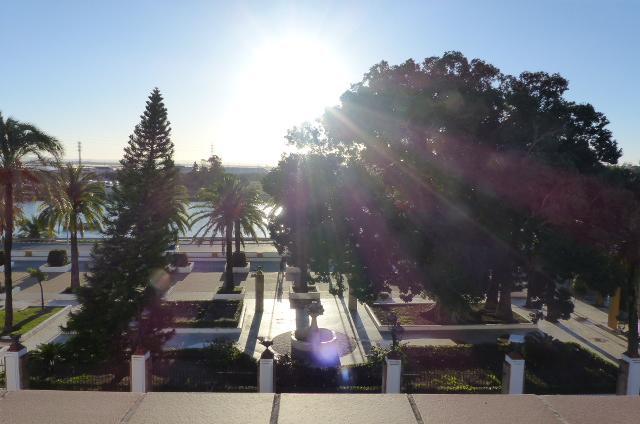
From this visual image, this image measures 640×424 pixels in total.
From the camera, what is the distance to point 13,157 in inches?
584

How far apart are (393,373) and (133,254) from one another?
25.0 ft

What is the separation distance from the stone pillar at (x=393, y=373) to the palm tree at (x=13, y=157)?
1227 cm

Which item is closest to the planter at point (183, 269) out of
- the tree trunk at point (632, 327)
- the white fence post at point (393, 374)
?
the white fence post at point (393, 374)

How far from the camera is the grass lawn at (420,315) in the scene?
16766 mm

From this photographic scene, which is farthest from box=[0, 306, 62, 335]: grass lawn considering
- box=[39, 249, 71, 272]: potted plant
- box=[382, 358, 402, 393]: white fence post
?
box=[382, 358, 402, 393]: white fence post

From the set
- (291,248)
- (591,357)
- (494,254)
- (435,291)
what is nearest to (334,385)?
(435,291)

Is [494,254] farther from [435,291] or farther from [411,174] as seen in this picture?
[411,174]

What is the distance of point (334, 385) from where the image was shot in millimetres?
10773

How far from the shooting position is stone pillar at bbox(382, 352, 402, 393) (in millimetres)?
10078

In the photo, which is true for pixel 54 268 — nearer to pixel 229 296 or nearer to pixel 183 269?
pixel 183 269

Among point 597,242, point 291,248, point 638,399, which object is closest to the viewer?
point 638,399

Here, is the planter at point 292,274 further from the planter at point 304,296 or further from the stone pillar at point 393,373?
the stone pillar at point 393,373

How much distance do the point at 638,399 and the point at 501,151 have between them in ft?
39.0

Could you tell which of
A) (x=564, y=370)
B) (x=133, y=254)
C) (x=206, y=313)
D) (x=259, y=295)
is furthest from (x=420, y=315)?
(x=133, y=254)
